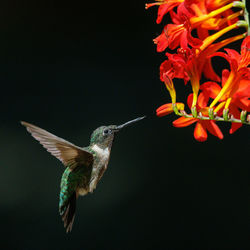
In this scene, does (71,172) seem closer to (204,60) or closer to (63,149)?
(63,149)

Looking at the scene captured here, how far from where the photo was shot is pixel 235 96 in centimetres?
98

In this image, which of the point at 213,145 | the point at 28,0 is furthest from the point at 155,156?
the point at 28,0

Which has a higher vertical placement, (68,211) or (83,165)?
(83,165)

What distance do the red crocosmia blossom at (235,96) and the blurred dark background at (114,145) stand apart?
210 centimetres

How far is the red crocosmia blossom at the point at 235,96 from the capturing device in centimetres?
97

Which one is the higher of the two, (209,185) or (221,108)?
(221,108)

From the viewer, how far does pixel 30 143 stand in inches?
123

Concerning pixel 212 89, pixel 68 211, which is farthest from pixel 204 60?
pixel 68 211

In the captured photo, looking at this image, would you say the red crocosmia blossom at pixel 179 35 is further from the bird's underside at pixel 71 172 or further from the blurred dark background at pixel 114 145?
the blurred dark background at pixel 114 145

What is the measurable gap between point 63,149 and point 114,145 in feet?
5.75

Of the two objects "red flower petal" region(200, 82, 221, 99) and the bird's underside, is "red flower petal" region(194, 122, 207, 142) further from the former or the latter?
the bird's underside

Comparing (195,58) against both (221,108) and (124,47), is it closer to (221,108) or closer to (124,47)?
(221,108)

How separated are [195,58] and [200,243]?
7.51 feet

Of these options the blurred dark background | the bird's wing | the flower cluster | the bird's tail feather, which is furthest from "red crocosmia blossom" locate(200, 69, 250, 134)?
the blurred dark background
